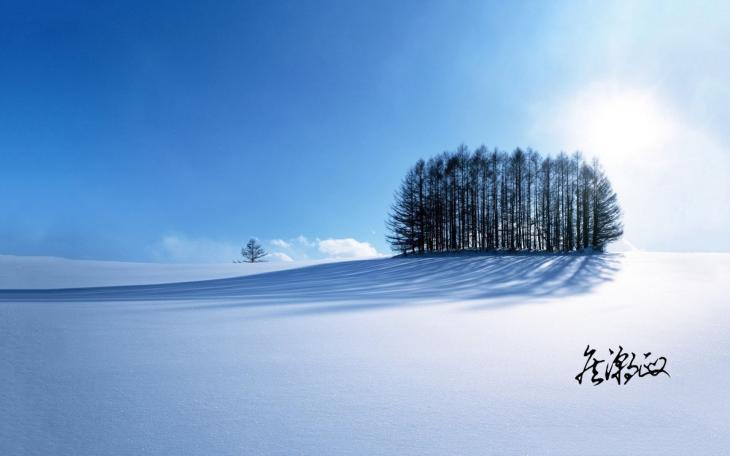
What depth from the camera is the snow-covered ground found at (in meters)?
1.40

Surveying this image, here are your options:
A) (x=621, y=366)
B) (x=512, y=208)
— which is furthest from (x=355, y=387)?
(x=512, y=208)

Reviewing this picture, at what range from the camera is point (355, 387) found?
1.90m

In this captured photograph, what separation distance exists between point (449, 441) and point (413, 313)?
2.95 meters

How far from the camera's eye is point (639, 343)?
2.82m

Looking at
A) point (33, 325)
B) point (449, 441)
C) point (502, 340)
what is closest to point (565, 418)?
point (449, 441)

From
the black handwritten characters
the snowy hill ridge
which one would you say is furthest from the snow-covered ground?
the snowy hill ridge

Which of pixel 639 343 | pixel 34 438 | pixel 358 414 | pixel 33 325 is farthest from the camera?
pixel 33 325

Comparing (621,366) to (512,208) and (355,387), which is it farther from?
(512,208)

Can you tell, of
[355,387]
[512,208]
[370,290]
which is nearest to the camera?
[355,387]

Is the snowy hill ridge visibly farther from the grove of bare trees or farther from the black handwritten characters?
the grove of bare trees

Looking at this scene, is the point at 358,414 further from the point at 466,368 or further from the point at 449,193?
the point at 449,193

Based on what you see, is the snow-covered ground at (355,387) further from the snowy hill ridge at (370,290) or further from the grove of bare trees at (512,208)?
the grove of bare trees at (512,208)

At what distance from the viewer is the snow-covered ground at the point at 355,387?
1399 mm

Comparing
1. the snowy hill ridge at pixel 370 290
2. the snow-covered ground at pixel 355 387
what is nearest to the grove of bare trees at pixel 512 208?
the snowy hill ridge at pixel 370 290
